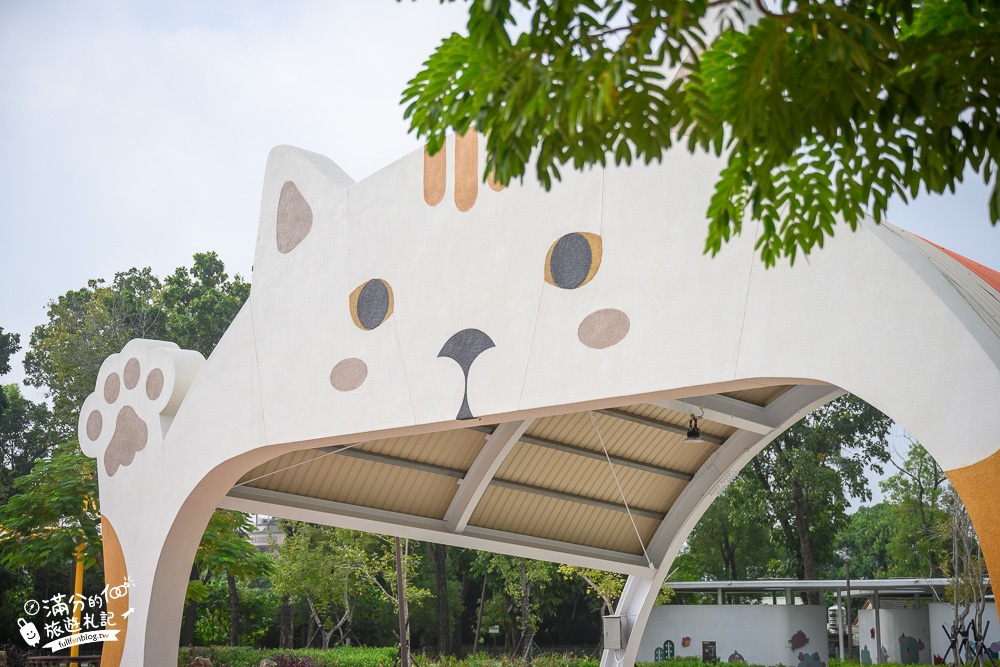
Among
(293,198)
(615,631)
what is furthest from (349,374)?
(615,631)

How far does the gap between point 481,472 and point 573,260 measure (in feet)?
20.0

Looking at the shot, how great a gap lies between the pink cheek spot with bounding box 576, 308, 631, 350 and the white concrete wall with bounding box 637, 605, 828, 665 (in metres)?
21.7

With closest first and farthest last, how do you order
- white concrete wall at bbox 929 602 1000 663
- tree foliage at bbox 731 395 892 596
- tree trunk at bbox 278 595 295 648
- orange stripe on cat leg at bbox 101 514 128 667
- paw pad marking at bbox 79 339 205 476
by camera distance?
orange stripe on cat leg at bbox 101 514 128 667 < paw pad marking at bbox 79 339 205 476 < white concrete wall at bbox 929 602 1000 663 < tree foliage at bbox 731 395 892 596 < tree trunk at bbox 278 595 295 648

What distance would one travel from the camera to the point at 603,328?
732 centimetres

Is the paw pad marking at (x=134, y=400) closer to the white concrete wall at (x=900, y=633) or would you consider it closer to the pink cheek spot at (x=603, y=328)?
the pink cheek spot at (x=603, y=328)

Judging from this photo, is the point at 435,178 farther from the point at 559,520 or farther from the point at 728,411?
the point at 559,520

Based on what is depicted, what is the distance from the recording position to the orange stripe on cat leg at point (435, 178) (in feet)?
29.1

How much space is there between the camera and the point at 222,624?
3512 centimetres

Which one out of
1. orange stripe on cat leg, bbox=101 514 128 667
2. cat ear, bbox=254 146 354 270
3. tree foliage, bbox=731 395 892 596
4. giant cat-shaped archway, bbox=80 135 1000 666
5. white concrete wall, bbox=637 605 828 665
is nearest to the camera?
giant cat-shaped archway, bbox=80 135 1000 666

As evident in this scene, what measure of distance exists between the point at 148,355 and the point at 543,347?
642 cm

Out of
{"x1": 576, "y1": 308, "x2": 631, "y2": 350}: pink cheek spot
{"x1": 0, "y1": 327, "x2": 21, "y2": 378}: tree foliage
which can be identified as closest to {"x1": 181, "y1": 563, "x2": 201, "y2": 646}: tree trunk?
{"x1": 0, "y1": 327, "x2": 21, "y2": 378}: tree foliage

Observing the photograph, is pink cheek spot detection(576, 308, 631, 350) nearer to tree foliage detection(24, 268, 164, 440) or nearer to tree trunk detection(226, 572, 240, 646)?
tree trunk detection(226, 572, 240, 646)

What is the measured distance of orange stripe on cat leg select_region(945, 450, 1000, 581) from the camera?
5262mm

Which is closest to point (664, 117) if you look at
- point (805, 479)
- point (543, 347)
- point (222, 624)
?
point (543, 347)
